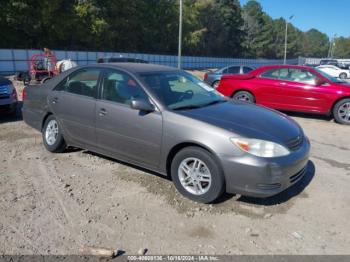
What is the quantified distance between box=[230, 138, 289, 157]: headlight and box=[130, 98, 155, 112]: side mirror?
3.62ft

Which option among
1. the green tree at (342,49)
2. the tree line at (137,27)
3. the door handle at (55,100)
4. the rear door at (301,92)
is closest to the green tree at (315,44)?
the green tree at (342,49)

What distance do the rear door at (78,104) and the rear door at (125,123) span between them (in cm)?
17

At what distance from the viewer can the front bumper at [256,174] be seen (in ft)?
12.5

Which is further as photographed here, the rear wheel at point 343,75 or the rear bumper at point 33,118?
the rear wheel at point 343,75

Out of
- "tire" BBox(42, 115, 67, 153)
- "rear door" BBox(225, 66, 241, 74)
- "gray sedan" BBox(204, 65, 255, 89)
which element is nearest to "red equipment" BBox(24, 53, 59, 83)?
"gray sedan" BBox(204, 65, 255, 89)

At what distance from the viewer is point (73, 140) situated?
18.0 feet

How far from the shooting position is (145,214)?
3.93 m

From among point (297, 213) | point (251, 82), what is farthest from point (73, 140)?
point (251, 82)

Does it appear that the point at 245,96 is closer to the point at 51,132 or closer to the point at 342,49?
the point at 51,132

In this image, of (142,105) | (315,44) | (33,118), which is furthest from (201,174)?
(315,44)

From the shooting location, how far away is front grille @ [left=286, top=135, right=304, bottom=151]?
4.11 m

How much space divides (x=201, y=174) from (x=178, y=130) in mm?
566

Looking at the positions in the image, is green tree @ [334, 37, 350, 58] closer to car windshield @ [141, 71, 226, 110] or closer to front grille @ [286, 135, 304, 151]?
car windshield @ [141, 71, 226, 110]

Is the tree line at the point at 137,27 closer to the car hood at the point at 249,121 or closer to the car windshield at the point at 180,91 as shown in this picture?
the car windshield at the point at 180,91
